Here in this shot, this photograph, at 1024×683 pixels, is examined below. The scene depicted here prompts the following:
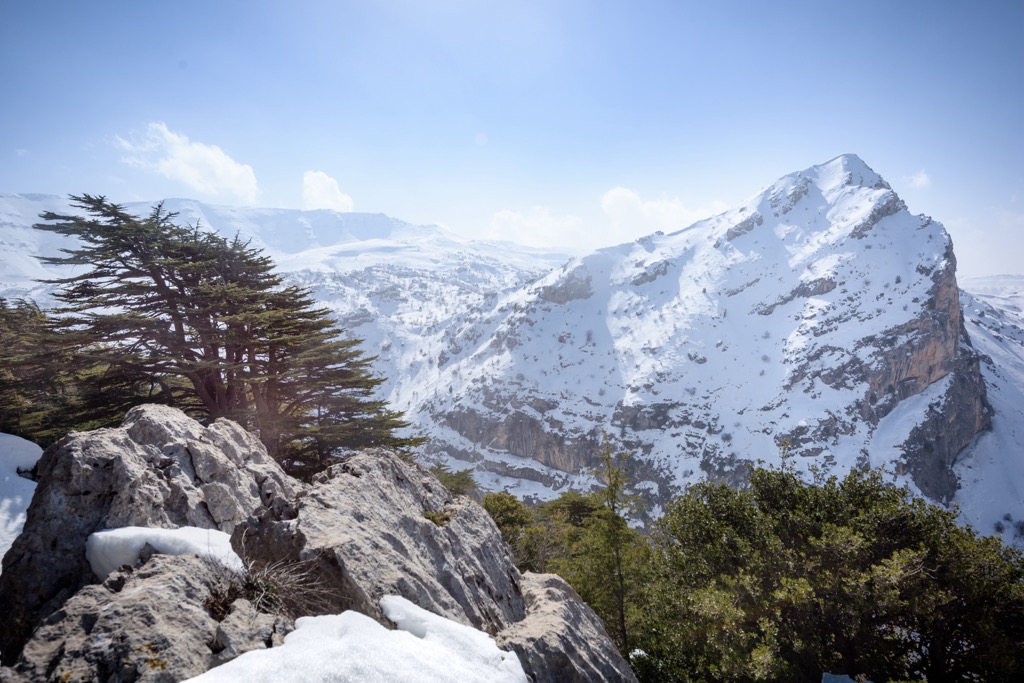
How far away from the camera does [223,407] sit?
70.6 feet

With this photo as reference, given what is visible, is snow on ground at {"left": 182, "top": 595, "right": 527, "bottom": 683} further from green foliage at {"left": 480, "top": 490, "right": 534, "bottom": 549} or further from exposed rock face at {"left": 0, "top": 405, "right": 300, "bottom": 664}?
green foliage at {"left": 480, "top": 490, "right": 534, "bottom": 549}

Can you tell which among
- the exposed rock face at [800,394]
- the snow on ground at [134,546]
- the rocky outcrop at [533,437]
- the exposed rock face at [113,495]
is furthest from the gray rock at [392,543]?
the rocky outcrop at [533,437]

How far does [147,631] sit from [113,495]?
177 inches

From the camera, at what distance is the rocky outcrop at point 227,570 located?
16.0ft

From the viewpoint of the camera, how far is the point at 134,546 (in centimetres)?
697

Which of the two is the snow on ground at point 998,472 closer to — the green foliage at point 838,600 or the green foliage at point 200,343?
the green foliage at point 838,600

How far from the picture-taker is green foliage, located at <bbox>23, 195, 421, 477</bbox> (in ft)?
64.1

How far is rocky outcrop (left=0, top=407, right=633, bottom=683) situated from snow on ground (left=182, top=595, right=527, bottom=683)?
1.12 ft

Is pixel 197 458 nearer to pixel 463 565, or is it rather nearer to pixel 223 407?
pixel 463 565

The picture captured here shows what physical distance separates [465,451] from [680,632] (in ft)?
596

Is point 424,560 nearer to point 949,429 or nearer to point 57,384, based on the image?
point 57,384

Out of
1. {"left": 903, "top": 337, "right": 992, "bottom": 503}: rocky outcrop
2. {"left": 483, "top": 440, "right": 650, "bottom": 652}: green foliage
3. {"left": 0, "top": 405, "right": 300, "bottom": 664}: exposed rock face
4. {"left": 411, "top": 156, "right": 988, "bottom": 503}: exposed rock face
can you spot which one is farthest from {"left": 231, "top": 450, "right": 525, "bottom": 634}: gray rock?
{"left": 903, "top": 337, "right": 992, "bottom": 503}: rocky outcrop

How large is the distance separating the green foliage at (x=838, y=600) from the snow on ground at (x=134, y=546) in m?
13.2

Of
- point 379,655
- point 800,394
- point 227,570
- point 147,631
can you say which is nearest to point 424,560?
point 227,570
